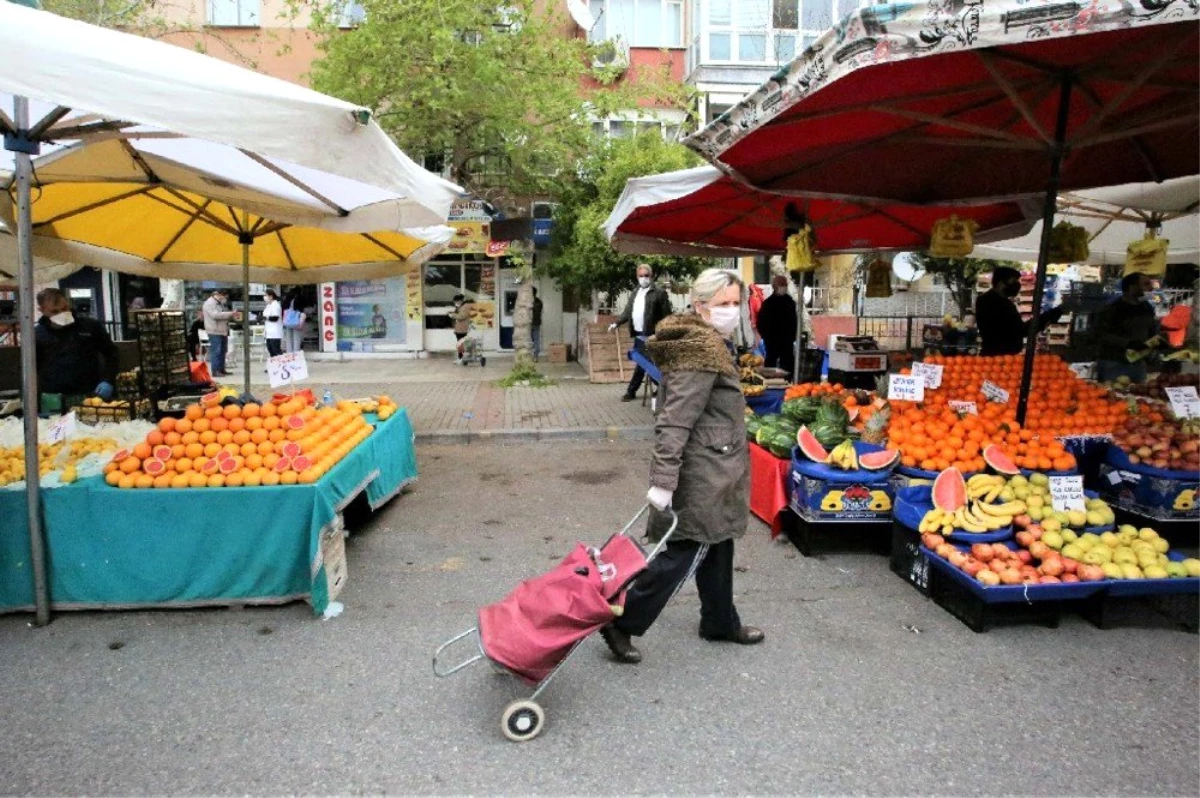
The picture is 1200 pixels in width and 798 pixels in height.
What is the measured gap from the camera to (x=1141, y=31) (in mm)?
3926

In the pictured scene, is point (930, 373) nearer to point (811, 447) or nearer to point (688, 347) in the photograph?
point (811, 447)

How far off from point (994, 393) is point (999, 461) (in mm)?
1367

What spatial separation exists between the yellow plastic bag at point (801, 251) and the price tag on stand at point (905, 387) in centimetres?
192

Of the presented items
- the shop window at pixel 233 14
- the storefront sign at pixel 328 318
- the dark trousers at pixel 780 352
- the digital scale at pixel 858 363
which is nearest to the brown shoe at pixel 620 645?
the dark trousers at pixel 780 352

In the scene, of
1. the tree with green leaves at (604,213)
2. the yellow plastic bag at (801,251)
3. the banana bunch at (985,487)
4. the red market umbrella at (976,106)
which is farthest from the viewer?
the tree with green leaves at (604,213)

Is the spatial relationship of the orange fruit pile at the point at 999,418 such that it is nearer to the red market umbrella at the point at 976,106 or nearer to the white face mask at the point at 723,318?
the red market umbrella at the point at 976,106

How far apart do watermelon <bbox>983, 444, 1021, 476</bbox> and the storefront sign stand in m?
16.5

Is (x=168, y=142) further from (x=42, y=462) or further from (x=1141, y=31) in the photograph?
(x=1141, y=31)

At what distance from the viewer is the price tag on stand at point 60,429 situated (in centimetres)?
470

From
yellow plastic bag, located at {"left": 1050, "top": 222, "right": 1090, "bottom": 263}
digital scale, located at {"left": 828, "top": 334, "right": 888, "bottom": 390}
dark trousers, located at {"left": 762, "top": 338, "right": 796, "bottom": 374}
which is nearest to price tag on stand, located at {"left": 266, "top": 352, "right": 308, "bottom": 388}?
dark trousers, located at {"left": 762, "top": 338, "right": 796, "bottom": 374}

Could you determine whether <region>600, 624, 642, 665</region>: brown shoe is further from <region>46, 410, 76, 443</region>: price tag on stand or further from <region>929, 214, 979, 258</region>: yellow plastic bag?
<region>929, 214, 979, 258</region>: yellow plastic bag

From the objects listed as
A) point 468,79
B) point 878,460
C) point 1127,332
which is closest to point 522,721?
point 878,460

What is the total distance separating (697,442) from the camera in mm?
3584

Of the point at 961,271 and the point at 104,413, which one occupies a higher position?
the point at 961,271
